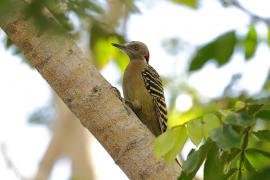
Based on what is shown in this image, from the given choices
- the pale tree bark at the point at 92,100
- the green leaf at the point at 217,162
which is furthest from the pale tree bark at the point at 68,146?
the green leaf at the point at 217,162

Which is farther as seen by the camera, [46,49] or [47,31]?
[46,49]

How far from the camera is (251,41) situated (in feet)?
17.5

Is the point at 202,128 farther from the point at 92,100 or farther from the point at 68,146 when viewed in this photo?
the point at 68,146

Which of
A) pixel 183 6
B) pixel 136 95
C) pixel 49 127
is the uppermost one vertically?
pixel 183 6

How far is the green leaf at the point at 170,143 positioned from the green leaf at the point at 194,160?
199 mm

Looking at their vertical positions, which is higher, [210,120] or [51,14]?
[51,14]

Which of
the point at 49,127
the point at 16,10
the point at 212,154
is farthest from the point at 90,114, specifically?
the point at 49,127

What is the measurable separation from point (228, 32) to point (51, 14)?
9.69 feet

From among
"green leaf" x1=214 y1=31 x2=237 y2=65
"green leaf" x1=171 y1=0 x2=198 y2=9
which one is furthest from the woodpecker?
"green leaf" x1=214 y1=31 x2=237 y2=65

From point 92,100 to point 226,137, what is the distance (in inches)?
56.7

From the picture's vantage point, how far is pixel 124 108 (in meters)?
3.93

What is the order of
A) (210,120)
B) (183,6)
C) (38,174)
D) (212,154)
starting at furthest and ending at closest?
(38,174) → (183,6) → (210,120) → (212,154)

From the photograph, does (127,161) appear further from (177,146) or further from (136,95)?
(136,95)

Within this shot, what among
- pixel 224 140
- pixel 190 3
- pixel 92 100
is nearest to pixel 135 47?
pixel 190 3
